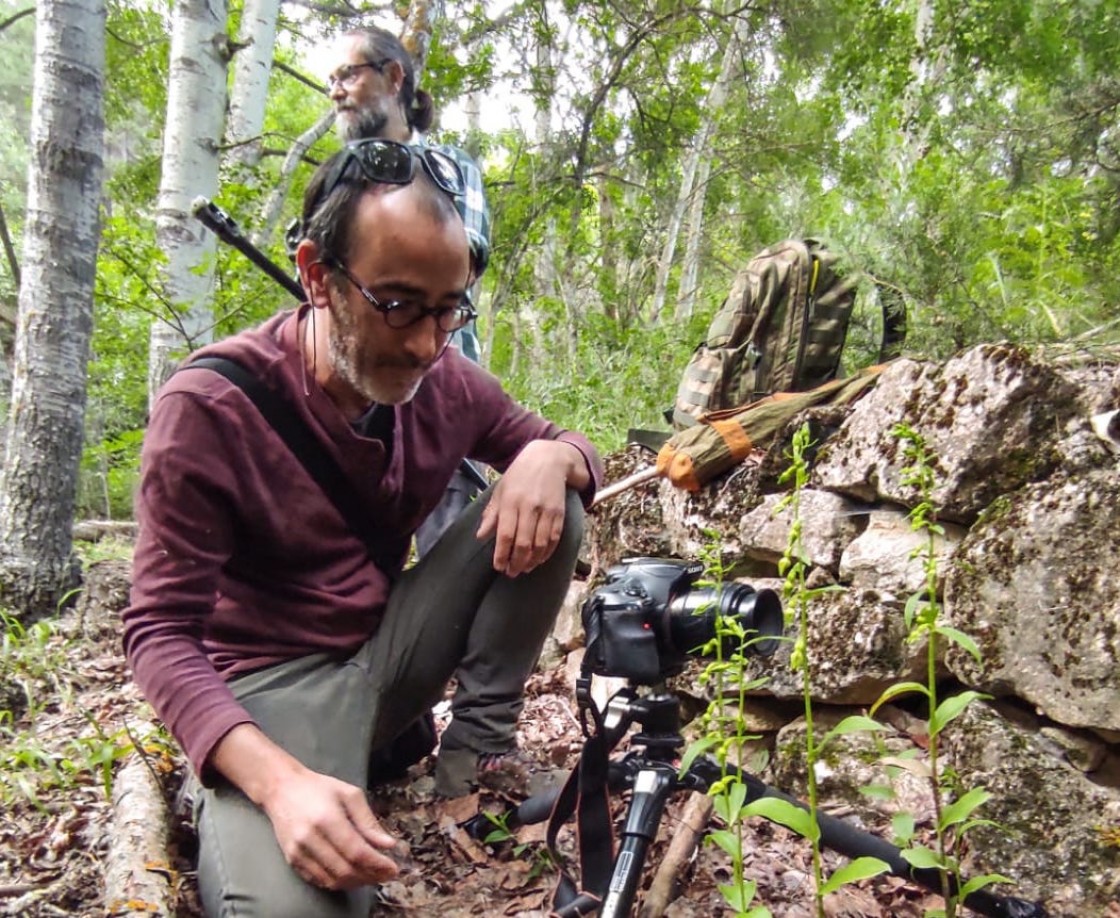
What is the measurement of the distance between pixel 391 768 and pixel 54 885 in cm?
83

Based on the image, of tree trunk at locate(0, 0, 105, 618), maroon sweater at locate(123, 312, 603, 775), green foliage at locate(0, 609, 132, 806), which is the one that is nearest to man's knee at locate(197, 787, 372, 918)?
maroon sweater at locate(123, 312, 603, 775)

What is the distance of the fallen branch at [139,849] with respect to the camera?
1403 mm

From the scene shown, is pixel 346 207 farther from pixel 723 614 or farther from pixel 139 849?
pixel 139 849

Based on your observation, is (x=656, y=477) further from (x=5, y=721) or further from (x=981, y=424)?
(x=5, y=721)

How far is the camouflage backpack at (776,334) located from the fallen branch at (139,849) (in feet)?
7.56

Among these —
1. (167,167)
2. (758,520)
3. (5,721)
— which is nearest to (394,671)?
(758,520)

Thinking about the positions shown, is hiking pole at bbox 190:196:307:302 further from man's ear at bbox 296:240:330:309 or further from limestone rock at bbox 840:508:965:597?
limestone rock at bbox 840:508:965:597

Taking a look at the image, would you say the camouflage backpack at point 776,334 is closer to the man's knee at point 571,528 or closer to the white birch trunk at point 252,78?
the man's knee at point 571,528

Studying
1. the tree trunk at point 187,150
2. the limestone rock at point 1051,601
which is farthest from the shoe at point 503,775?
the tree trunk at point 187,150

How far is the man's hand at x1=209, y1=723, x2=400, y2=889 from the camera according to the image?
1228 mm

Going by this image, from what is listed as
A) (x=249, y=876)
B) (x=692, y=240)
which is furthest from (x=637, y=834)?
(x=692, y=240)

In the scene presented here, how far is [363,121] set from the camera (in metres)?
3.02

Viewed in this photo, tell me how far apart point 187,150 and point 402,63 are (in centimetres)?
163

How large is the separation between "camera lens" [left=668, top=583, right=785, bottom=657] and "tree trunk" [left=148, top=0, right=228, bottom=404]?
11.0 ft
